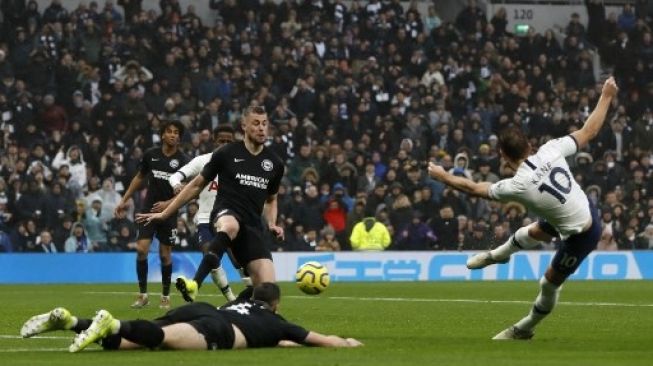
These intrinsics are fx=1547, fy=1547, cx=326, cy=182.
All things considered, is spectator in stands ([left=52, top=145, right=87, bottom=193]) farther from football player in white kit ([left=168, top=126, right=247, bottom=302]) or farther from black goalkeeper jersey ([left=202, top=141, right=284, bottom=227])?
black goalkeeper jersey ([left=202, top=141, right=284, bottom=227])

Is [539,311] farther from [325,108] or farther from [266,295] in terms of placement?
[325,108]

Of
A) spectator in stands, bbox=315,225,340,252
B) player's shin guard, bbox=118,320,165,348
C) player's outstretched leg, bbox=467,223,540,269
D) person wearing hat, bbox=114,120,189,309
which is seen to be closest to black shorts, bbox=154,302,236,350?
player's shin guard, bbox=118,320,165,348

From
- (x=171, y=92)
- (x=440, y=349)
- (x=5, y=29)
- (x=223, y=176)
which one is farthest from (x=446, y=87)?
(x=440, y=349)

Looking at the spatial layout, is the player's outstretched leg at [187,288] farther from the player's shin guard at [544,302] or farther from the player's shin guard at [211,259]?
the player's shin guard at [544,302]

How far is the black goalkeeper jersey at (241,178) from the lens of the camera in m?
15.5

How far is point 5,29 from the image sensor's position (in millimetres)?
34688

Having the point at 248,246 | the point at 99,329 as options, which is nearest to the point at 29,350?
the point at 99,329

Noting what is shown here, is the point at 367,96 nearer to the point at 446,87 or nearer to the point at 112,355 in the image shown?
the point at 446,87

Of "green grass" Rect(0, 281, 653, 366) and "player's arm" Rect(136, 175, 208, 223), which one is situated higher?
"player's arm" Rect(136, 175, 208, 223)

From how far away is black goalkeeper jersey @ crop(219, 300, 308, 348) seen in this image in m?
12.3

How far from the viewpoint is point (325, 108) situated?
3569 centimetres

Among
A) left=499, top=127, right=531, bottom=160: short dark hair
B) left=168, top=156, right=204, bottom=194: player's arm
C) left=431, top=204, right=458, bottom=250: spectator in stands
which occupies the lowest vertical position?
left=431, top=204, right=458, bottom=250: spectator in stands

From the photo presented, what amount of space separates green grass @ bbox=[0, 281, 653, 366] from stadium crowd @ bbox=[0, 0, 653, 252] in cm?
287

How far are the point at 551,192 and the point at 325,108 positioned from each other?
22.3 meters
